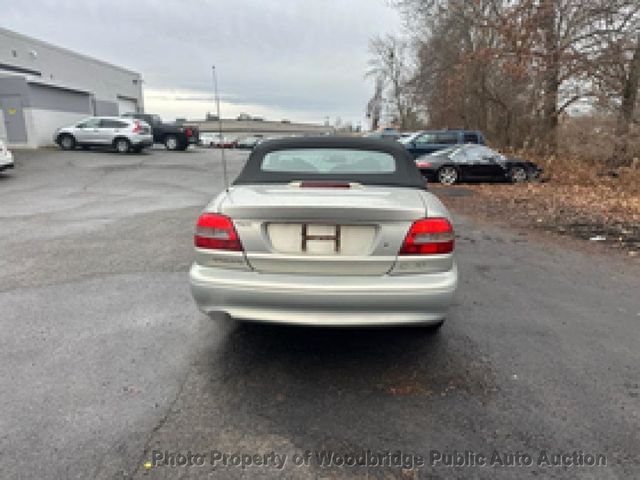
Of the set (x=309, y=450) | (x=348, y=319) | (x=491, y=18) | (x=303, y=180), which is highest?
(x=491, y=18)

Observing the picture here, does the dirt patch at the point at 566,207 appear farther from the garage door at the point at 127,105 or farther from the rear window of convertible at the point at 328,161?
the garage door at the point at 127,105

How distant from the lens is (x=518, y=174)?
13.5m

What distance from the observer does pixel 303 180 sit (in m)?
3.12

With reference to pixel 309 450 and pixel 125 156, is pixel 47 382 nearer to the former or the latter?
pixel 309 450

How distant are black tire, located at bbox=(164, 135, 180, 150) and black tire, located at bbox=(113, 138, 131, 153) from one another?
447 centimetres

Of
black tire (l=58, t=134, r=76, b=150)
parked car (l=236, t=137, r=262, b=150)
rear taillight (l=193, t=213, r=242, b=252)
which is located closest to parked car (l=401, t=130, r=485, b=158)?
rear taillight (l=193, t=213, r=242, b=252)

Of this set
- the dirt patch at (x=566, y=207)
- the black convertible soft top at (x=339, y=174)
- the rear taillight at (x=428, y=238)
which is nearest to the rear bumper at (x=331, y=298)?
the rear taillight at (x=428, y=238)

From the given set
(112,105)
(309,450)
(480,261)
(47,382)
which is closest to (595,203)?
(480,261)

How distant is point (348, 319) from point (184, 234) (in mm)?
4513

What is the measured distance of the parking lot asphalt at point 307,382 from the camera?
2.04 metres

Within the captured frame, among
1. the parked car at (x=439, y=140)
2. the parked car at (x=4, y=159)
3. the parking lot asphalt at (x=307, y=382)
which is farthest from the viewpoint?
the parked car at (x=439, y=140)

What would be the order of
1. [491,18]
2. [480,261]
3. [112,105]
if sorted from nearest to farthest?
1. [480,261]
2. [491,18]
3. [112,105]

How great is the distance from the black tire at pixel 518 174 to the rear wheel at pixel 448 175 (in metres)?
1.91

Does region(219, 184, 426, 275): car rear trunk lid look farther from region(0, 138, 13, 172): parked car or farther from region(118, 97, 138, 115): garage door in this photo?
region(118, 97, 138, 115): garage door
